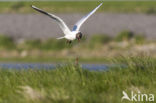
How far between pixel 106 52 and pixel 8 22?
8.84m

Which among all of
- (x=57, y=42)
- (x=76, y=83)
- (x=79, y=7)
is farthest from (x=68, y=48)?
(x=76, y=83)

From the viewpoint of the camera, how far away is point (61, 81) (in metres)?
13.9

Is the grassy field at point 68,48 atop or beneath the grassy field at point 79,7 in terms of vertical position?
atop

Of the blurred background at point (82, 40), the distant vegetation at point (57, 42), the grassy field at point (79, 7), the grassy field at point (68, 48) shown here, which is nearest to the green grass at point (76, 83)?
the blurred background at point (82, 40)

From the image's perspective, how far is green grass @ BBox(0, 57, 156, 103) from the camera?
511 inches

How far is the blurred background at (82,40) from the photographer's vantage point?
3791 centimetres

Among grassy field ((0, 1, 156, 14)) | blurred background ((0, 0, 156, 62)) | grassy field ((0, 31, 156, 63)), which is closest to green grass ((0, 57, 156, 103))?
blurred background ((0, 0, 156, 62))

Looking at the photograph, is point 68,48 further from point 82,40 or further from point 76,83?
point 76,83

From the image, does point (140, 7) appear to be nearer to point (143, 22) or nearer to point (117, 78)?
point (143, 22)

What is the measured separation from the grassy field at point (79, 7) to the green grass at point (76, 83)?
32853 millimetres

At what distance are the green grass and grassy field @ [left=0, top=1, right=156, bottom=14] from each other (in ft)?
108

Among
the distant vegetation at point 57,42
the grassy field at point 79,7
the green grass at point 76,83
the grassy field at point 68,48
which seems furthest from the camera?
the grassy field at point 79,7

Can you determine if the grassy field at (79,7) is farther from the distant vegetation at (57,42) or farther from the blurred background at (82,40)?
the distant vegetation at (57,42)

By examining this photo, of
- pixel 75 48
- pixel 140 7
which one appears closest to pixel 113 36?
pixel 75 48
